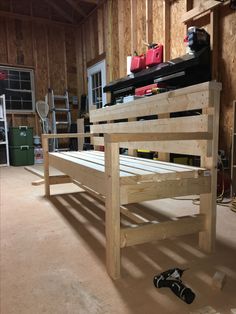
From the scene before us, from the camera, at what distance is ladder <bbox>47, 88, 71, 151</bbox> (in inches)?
235

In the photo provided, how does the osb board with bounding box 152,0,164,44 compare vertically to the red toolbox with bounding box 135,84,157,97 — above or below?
above

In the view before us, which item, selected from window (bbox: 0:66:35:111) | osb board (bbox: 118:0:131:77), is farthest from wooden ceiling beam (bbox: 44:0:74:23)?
osb board (bbox: 118:0:131:77)

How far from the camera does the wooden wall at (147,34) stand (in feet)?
9.24

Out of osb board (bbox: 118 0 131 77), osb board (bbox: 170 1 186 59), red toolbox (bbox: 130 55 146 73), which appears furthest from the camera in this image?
osb board (bbox: 118 0 131 77)

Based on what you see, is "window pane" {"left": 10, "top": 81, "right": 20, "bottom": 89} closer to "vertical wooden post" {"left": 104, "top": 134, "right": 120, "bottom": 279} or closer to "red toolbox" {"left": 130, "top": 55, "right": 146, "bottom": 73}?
"red toolbox" {"left": 130, "top": 55, "right": 146, "bottom": 73}

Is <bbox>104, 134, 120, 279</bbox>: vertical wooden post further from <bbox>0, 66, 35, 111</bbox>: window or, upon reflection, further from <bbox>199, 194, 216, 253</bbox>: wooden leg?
<bbox>0, 66, 35, 111</bbox>: window

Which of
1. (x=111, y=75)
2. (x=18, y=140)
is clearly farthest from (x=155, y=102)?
(x=18, y=140)

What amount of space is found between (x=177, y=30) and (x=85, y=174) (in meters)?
2.85

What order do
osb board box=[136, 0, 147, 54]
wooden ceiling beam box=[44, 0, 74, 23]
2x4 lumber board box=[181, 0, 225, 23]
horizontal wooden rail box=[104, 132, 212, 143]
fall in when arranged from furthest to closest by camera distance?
wooden ceiling beam box=[44, 0, 74, 23]
osb board box=[136, 0, 147, 54]
2x4 lumber board box=[181, 0, 225, 23]
horizontal wooden rail box=[104, 132, 212, 143]

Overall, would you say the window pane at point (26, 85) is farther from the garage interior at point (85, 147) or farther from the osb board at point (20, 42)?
the osb board at point (20, 42)

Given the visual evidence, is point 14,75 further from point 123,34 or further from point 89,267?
point 89,267

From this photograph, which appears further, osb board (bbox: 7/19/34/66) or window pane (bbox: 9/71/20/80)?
window pane (bbox: 9/71/20/80)

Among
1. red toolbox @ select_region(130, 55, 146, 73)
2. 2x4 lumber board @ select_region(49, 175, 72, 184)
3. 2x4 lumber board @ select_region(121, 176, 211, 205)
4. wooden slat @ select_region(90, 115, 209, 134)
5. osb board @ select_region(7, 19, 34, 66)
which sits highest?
osb board @ select_region(7, 19, 34, 66)

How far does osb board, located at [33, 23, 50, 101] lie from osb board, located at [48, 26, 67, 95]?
12 centimetres
